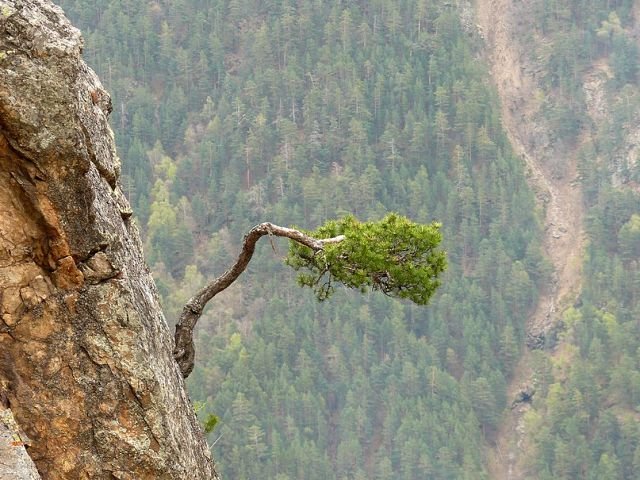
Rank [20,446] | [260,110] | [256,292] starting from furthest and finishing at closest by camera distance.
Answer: [260,110] → [256,292] → [20,446]

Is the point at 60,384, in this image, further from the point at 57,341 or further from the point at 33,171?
the point at 33,171

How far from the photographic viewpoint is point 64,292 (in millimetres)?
13320

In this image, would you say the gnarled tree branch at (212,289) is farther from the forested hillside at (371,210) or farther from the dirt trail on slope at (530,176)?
the dirt trail on slope at (530,176)

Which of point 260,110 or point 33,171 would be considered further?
point 260,110

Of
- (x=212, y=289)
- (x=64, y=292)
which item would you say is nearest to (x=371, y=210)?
(x=212, y=289)

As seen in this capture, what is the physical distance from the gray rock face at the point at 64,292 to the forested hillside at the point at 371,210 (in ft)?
416

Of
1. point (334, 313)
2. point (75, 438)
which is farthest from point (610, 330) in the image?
point (75, 438)

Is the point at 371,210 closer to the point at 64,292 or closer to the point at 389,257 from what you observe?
the point at 389,257

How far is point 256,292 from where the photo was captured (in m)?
167

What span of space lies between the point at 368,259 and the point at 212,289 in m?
2.41

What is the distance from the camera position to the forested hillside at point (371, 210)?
485ft

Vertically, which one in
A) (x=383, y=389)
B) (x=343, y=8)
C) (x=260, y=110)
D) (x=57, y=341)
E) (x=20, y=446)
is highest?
(x=343, y=8)

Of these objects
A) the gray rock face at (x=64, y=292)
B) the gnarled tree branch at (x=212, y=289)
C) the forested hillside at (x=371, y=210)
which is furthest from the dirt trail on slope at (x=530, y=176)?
the gray rock face at (x=64, y=292)

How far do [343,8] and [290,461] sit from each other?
270ft
